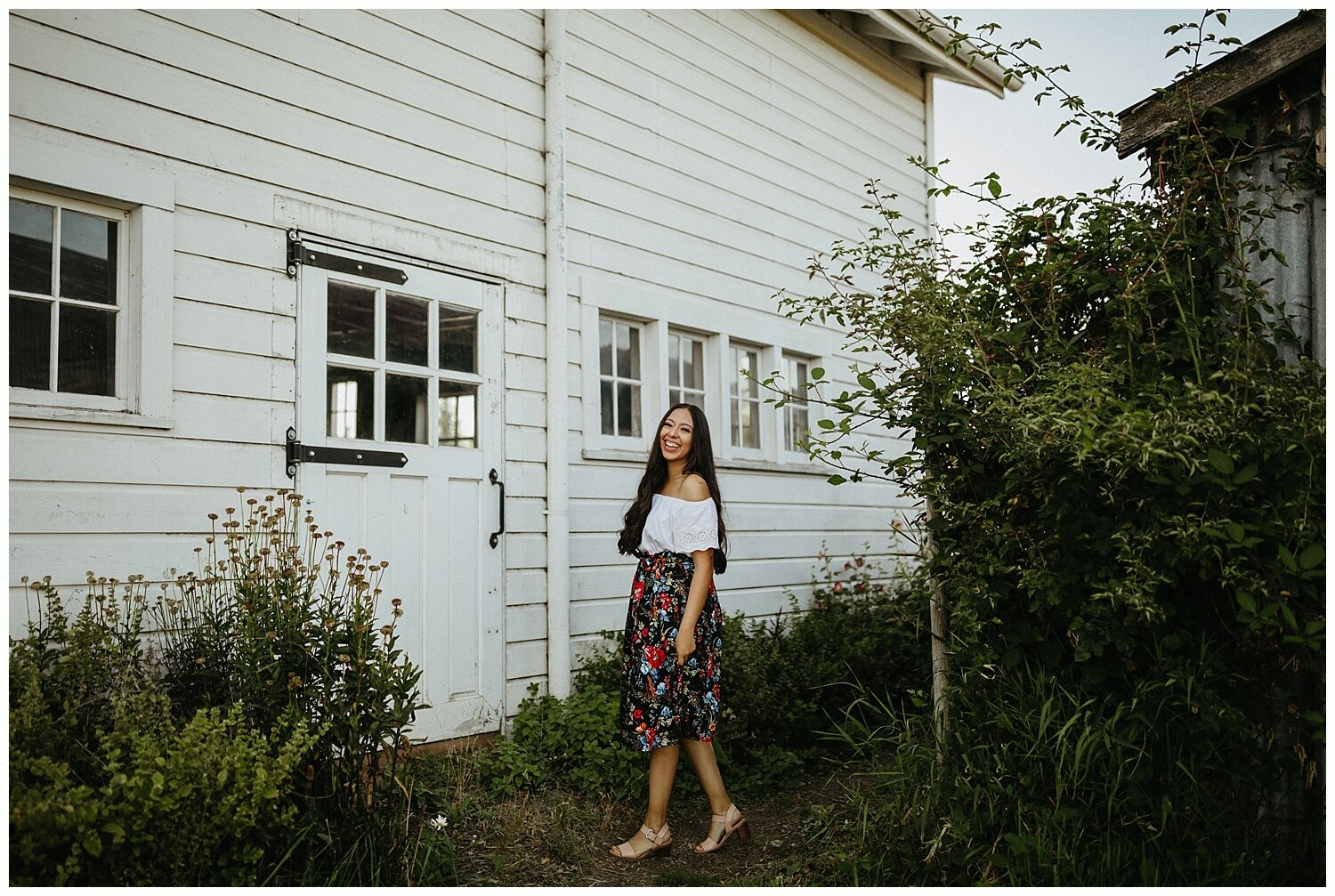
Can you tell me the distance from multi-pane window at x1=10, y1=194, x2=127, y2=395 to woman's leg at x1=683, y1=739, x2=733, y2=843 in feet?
9.31

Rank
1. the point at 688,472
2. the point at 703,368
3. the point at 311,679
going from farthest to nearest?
1. the point at 703,368
2. the point at 688,472
3. the point at 311,679

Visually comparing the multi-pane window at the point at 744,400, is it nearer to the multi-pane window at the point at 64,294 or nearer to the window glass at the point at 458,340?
the window glass at the point at 458,340

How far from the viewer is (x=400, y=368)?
513cm

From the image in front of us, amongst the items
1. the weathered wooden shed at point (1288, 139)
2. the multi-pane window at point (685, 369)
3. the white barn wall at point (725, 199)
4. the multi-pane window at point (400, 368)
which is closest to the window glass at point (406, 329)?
the multi-pane window at point (400, 368)

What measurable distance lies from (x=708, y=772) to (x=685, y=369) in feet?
10.4

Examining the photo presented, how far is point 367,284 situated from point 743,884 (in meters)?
3.26

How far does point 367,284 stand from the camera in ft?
16.5

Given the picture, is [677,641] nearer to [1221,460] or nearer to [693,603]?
[693,603]

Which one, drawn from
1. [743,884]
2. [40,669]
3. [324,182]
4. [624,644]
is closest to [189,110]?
[324,182]

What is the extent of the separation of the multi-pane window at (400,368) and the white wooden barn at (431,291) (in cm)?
2

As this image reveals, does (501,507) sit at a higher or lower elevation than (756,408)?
lower

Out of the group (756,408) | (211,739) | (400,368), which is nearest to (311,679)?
(211,739)

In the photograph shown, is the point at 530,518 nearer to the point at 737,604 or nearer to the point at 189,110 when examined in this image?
the point at 737,604

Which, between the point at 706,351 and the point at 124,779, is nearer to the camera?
the point at 124,779
